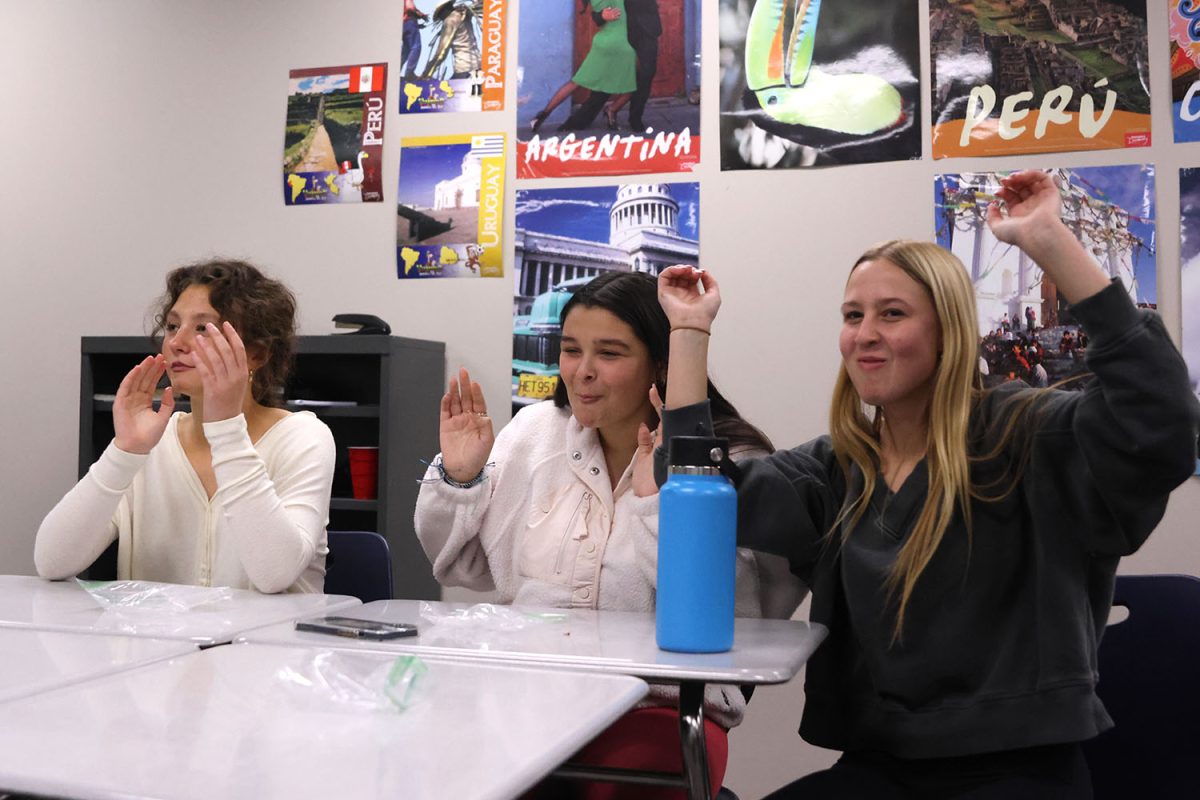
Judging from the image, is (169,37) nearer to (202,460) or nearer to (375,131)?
(375,131)

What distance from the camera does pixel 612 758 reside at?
1.48 m

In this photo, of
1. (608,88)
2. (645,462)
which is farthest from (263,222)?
(645,462)

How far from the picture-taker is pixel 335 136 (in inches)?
128

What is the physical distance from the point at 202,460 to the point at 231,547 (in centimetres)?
21

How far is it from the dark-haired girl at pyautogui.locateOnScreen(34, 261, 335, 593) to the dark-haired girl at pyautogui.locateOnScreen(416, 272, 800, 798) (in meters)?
0.25

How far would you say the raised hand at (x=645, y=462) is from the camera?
5.65ft

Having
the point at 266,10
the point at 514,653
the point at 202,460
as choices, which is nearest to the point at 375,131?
the point at 266,10

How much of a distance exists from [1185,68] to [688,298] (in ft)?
5.57

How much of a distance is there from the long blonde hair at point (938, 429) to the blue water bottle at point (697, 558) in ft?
0.98

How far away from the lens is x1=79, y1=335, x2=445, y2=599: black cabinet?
286cm

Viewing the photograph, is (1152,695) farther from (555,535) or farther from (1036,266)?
(1036,266)

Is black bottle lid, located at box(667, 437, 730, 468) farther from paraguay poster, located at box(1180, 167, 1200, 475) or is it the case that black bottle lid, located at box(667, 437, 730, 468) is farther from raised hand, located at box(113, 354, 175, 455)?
paraguay poster, located at box(1180, 167, 1200, 475)

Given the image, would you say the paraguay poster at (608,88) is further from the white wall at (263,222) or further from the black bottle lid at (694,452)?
the black bottle lid at (694,452)

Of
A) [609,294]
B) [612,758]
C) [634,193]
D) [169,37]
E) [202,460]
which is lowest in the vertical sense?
[612,758]
